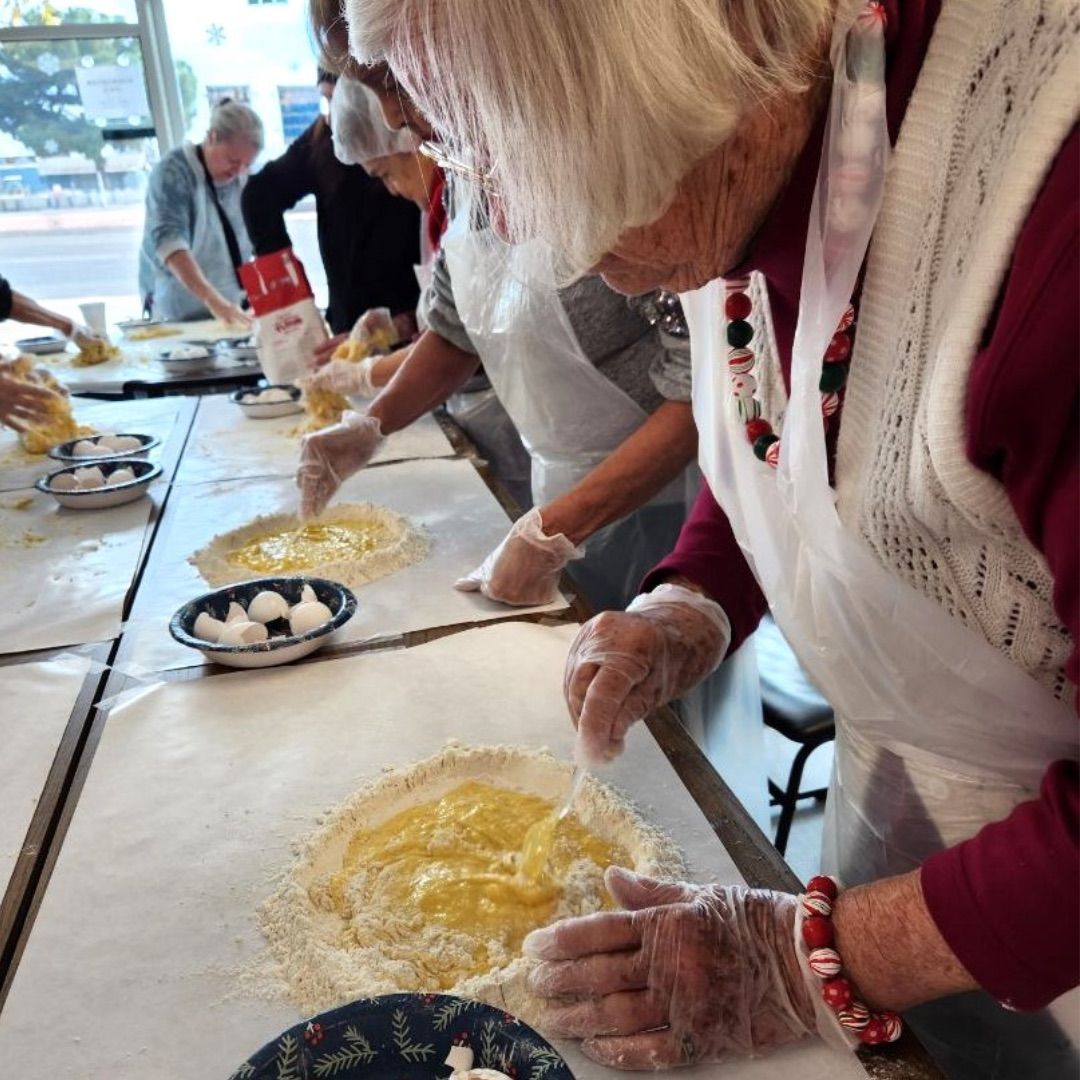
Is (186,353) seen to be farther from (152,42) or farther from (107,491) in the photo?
(152,42)

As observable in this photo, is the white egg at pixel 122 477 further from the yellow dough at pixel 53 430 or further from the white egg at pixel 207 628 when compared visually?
the white egg at pixel 207 628

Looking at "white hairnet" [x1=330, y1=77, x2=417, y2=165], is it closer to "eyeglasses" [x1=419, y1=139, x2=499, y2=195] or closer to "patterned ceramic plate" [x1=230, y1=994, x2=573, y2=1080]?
"eyeglasses" [x1=419, y1=139, x2=499, y2=195]

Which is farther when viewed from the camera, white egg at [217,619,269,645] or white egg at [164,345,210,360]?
white egg at [164,345,210,360]

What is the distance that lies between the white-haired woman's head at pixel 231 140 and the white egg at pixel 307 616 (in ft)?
13.7

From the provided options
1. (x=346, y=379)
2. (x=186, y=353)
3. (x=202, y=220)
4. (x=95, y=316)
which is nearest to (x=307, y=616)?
(x=346, y=379)

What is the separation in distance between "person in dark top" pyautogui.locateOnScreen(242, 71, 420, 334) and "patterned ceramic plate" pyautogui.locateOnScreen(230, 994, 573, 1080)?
3.28m

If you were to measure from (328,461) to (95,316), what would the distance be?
285cm

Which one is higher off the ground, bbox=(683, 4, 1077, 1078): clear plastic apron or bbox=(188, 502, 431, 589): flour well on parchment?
bbox=(683, 4, 1077, 1078): clear plastic apron

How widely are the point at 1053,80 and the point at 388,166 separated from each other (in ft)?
7.00

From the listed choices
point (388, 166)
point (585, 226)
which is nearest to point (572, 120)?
point (585, 226)

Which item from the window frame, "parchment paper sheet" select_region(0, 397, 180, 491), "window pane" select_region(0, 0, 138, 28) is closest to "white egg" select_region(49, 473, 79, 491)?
"parchment paper sheet" select_region(0, 397, 180, 491)

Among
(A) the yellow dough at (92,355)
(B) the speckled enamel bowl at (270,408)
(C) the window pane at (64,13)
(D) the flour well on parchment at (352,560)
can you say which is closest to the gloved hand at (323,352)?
(B) the speckled enamel bowl at (270,408)

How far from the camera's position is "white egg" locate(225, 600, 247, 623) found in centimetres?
153

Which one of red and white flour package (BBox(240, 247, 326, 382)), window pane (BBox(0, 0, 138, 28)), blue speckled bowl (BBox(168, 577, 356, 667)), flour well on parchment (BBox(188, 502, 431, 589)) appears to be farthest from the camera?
window pane (BBox(0, 0, 138, 28))
